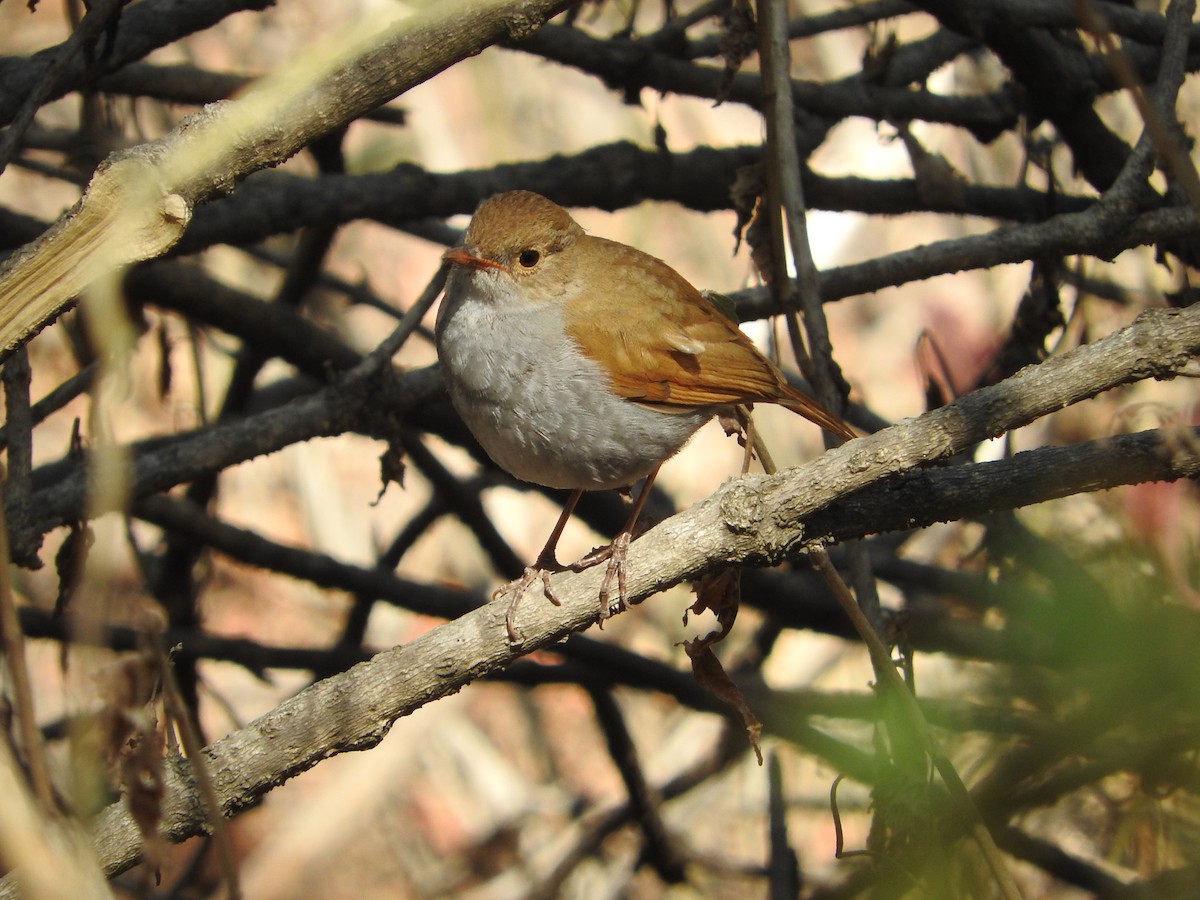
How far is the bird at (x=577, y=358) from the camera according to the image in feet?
11.5

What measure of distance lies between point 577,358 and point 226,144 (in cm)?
161

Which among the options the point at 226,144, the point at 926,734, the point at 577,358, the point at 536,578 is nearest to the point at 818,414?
the point at 577,358

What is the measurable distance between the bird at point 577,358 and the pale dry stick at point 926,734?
2.16ft

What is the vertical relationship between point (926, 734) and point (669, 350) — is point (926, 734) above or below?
below

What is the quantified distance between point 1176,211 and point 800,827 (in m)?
4.10

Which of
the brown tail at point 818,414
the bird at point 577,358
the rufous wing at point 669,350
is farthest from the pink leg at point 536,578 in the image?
the brown tail at point 818,414

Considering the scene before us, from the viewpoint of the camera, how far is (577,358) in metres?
3.62

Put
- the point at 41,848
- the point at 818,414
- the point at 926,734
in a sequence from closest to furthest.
Result: the point at 41,848 → the point at 926,734 → the point at 818,414

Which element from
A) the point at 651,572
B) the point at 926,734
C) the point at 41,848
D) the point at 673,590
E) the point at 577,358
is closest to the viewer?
the point at 41,848

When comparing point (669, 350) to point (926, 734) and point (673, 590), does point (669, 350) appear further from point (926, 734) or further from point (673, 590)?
point (673, 590)

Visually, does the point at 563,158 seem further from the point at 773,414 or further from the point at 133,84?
the point at 773,414

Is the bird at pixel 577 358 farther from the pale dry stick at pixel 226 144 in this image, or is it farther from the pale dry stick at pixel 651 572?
the pale dry stick at pixel 226 144

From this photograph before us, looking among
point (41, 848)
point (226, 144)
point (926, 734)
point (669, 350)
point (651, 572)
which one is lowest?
point (926, 734)

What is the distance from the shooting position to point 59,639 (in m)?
4.28
